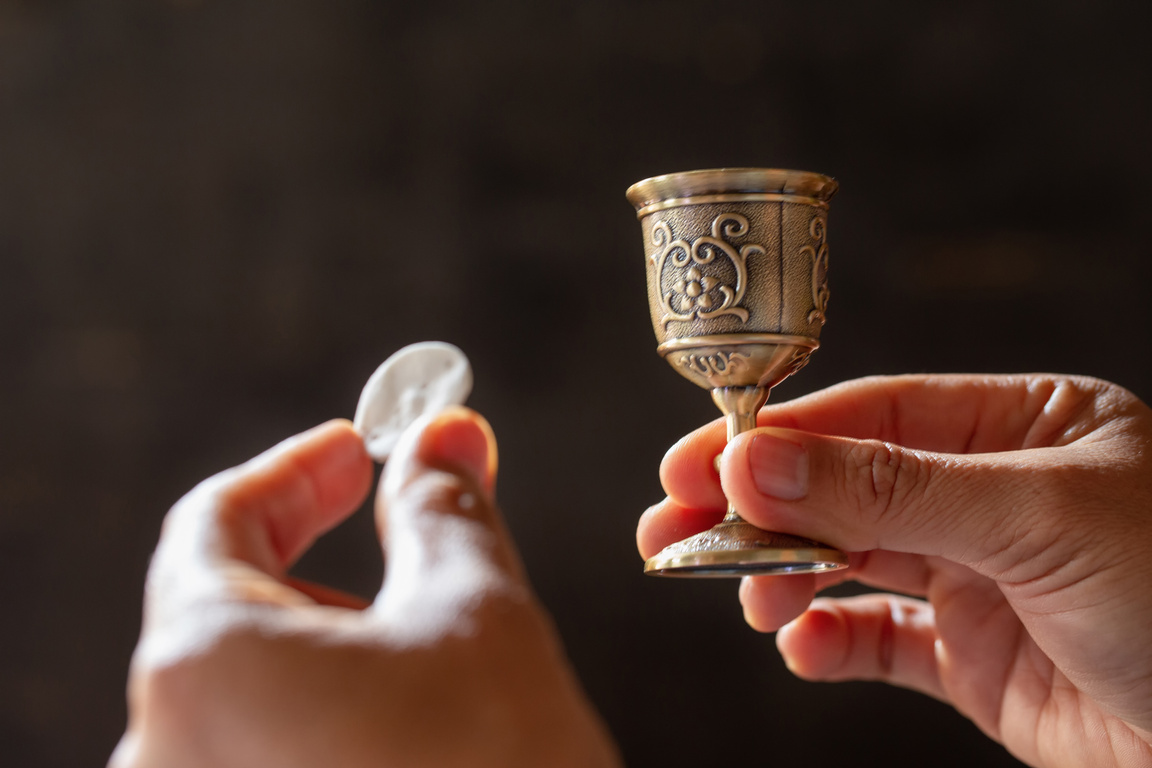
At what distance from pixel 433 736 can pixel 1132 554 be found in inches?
34.5

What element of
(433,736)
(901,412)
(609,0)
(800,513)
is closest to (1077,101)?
(609,0)

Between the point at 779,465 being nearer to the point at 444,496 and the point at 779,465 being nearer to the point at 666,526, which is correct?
the point at 666,526

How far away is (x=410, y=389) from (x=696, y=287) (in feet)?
1.12

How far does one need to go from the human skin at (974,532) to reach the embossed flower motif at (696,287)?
16 centimetres

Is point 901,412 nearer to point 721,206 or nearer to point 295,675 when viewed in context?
point 721,206

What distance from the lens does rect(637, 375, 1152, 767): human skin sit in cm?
106

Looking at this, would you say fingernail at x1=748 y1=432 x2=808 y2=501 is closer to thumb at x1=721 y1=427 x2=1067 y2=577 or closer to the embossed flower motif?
thumb at x1=721 y1=427 x2=1067 y2=577

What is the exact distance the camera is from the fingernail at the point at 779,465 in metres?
1.08

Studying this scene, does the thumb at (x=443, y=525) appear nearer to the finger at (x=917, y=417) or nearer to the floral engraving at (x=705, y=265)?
the floral engraving at (x=705, y=265)

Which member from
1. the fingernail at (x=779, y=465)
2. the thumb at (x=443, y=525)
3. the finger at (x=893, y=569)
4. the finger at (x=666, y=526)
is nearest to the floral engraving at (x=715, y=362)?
the fingernail at (x=779, y=465)

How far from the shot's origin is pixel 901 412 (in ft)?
4.71

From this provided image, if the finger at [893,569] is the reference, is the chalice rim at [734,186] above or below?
above

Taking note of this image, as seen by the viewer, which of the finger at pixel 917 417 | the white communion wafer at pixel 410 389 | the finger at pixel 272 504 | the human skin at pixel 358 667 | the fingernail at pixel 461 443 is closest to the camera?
the human skin at pixel 358 667

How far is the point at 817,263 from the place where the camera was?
114 cm
